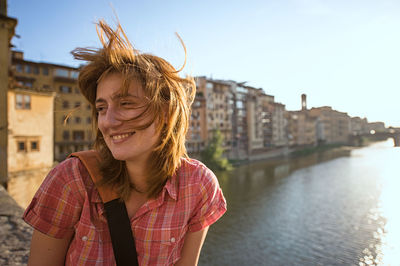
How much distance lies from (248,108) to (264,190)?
12.7m

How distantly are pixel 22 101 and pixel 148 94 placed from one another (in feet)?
24.8

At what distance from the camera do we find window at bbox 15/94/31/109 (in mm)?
6643

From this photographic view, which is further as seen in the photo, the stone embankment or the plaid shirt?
the stone embankment

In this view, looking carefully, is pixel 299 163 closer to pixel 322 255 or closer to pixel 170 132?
pixel 322 255

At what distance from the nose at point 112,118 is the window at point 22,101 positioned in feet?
24.3

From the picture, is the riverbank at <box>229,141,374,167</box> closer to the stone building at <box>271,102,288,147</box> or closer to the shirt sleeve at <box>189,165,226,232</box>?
the stone building at <box>271,102,288,147</box>

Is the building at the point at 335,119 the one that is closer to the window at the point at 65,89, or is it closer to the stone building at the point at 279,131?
the window at the point at 65,89

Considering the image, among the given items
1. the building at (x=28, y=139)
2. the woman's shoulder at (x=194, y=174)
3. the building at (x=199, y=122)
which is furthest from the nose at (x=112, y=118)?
the building at (x=199, y=122)

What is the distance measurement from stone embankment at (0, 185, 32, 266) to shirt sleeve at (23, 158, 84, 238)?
2.80ft

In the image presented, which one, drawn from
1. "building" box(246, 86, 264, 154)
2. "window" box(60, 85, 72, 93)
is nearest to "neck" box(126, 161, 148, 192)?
"window" box(60, 85, 72, 93)

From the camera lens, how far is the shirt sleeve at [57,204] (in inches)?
23.4

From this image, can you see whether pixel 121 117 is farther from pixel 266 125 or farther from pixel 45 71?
pixel 266 125

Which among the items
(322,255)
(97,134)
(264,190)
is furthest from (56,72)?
(97,134)

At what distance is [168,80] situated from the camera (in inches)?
27.3
